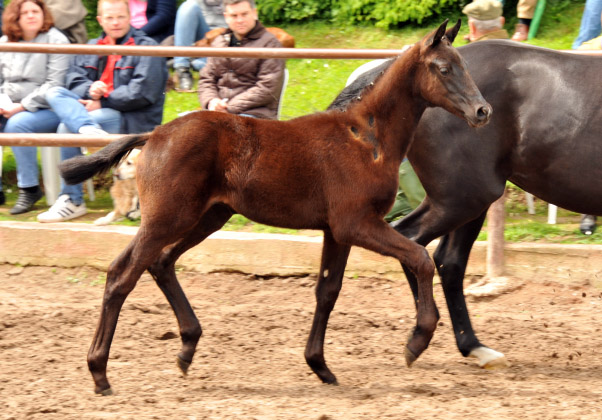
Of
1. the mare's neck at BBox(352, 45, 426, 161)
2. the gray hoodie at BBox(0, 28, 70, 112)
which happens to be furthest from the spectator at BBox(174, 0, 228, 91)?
the mare's neck at BBox(352, 45, 426, 161)

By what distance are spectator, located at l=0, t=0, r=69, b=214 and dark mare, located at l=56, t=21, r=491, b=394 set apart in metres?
2.91

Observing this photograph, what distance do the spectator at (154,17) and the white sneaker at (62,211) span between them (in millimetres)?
2800

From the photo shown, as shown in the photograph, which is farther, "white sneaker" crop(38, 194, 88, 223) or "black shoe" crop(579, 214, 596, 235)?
"white sneaker" crop(38, 194, 88, 223)

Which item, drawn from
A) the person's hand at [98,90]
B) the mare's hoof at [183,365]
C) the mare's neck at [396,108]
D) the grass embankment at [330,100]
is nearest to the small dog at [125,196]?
the grass embankment at [330,100]

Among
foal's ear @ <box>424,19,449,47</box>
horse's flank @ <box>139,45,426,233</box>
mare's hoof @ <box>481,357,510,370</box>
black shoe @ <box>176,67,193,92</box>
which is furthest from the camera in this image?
black shoe @ <box>176,67,193,92</box>

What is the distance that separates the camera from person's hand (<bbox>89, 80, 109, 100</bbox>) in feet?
22.7

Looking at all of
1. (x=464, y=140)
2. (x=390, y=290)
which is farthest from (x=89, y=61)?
(x=464, y=140)

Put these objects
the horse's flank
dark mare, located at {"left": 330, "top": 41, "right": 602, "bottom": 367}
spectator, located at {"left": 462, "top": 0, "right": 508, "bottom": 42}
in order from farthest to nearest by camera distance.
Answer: spectator, located at {"left": 462, "top": 0, "right": 508, "bottom": 42} < dark mare, located at {"left": 330, "top": 41, "right": 602, "bottom": 367} < the horse's flank

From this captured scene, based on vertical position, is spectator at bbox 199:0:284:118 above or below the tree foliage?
above

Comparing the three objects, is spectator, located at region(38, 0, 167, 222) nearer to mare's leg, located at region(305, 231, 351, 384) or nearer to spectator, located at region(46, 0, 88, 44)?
spectator, located at region(46, 0, 88, 44)

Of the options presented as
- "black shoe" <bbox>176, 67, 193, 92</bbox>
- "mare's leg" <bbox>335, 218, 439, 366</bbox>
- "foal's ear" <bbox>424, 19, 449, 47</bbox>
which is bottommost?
"black shoe" <bbox>176, 67, 193, 92</bbox>

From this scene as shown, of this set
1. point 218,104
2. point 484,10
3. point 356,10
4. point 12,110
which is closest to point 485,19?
point 484,10

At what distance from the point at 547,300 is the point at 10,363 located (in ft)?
10.7

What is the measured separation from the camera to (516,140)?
488 cm
